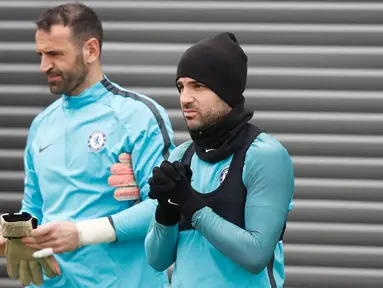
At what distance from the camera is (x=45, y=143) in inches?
191

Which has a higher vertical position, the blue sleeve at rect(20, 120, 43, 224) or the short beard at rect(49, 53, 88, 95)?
the short beard at rect(49, 53, 88, 95)

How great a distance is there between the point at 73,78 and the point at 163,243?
127 cm

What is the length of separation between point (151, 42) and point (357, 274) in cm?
197

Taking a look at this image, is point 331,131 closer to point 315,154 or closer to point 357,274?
point 315,154

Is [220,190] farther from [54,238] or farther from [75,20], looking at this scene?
[75,20]

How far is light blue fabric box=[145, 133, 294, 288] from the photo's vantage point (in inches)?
140

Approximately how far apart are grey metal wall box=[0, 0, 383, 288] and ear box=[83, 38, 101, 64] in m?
1.55

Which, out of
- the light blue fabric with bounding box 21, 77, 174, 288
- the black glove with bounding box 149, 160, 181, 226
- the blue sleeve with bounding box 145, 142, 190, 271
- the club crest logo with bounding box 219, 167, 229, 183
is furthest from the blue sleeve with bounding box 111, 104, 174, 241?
the club crest logo with bounding box 219, 167, 229, 183

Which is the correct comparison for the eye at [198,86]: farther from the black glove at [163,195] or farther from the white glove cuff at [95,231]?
the white glove cuff at [95,231]

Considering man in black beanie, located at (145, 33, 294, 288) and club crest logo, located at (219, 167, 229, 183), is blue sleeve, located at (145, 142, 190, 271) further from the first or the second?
club crest logo, located at (219, 167, 229, 183)

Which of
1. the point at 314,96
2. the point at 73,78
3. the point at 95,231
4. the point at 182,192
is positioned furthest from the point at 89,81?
the point at 314,96

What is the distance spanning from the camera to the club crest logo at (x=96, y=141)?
466 centimetres

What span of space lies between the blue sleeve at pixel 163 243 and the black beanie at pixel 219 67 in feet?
0.98

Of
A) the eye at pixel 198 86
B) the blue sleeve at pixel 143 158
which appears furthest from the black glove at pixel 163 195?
the blue sleeve at pixel 143 158
